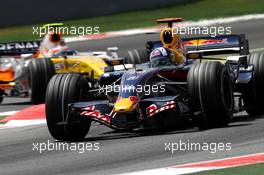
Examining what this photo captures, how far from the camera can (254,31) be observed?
89.0 feet

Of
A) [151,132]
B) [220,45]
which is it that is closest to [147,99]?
[151,132]

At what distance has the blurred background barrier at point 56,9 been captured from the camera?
3033 cm

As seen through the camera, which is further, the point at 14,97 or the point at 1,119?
the point at 14,97

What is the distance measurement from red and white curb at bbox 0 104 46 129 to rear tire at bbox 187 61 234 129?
360cm

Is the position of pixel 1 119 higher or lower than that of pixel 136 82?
lower

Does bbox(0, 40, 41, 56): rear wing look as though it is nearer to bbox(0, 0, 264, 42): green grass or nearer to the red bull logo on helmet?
the red bull logo on helmet

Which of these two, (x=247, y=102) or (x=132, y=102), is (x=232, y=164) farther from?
(x=247, y=102)

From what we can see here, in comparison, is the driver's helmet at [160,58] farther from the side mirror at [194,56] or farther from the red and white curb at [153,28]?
the red and white curb at [153,28]

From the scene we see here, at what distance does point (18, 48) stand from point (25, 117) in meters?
4.19

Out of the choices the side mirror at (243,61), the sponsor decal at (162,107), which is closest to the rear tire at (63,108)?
the sponsor decal at (162,107)

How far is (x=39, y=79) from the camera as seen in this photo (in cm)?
1655

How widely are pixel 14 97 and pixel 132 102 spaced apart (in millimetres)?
9059

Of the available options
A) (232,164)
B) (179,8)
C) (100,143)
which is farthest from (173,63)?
(179,8)

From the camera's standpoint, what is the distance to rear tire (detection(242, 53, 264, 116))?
1230 cm
